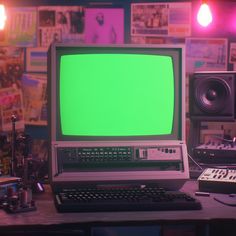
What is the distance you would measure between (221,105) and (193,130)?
17 cm

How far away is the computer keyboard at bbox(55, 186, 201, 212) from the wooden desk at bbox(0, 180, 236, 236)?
0.02 m

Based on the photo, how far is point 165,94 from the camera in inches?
67.4

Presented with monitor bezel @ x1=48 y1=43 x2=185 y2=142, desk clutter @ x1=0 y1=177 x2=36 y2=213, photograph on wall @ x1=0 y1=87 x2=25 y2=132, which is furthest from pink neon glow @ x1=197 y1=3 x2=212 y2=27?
desk clutter @ x1=0 y1=177 x2=36 y2=213

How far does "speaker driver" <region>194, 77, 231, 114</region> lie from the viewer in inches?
78.1

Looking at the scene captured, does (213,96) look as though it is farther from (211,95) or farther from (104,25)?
(104,25)

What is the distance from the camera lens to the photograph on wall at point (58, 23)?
225cm


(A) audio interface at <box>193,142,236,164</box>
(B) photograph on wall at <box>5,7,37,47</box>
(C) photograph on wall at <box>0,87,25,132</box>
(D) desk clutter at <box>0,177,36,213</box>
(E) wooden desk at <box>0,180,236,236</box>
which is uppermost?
(B) photograph on wall at <box>5,7,37,47</box>

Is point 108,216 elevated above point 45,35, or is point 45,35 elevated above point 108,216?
point 45,35

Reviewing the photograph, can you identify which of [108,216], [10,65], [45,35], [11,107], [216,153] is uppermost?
[45,35]

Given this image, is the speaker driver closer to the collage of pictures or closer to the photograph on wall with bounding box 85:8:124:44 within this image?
the collage of pictures

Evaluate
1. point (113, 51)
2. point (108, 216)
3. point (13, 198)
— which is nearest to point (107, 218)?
point (108, 216)

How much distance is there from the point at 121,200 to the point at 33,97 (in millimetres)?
973

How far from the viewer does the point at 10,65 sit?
2.25 metres

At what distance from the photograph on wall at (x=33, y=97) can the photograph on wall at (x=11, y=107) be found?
23mm
